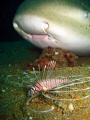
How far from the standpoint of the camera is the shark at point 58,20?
9.15 feet

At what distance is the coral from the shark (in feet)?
0.78

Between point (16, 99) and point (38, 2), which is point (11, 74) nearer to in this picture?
point (16, 99)

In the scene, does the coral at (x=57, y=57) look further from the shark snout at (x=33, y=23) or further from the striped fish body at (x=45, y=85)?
the striped fish body at (x=45, y=85)

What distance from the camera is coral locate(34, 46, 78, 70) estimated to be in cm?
319

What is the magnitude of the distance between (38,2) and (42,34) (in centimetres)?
82

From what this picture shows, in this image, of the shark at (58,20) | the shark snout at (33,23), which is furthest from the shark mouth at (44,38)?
the shark snout at (33,23)

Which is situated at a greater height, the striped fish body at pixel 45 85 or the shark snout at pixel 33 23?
the shark snout at pixel 33 23

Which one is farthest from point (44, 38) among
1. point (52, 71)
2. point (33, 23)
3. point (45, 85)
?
point (45, 85)

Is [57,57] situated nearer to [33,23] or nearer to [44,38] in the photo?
[44,38]

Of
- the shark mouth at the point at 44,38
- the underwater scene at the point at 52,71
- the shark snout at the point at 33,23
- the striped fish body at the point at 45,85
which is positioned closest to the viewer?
the underwater scene at the point at 52,71

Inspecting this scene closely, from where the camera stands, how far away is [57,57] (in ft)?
10.6

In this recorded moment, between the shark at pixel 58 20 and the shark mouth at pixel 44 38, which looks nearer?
the shark at pixel 58 20

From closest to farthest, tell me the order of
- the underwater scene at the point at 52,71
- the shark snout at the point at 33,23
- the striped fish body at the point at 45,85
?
1. the underwater scene at the point at 52,71
2. the striped fish body at the point at 45,85
3. the shark snout at the point at 33,23

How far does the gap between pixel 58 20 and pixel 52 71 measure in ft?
4.10
